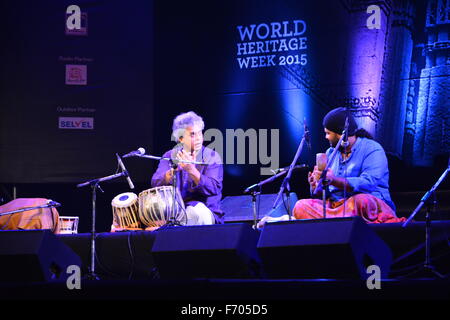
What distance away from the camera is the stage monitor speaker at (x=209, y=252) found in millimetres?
3428

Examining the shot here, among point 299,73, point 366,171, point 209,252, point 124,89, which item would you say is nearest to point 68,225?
point 124,89

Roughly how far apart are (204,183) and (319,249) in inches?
98.0

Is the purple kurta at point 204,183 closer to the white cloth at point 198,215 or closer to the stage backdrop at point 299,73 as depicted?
the white cloth at point 198,215

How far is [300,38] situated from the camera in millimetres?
6578

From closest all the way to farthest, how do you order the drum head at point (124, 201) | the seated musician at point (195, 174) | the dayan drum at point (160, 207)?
the dayan drum at point (160, 207), the drum head at point (124, 201), the seated musician at point (195, 174)

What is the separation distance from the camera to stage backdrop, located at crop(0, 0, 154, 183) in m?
6.93

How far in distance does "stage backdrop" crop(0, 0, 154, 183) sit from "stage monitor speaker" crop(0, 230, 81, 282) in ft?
10.7

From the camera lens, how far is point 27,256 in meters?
3.54

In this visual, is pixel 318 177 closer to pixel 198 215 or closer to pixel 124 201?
pixel 198 215

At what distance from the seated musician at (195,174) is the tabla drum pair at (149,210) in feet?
0.55

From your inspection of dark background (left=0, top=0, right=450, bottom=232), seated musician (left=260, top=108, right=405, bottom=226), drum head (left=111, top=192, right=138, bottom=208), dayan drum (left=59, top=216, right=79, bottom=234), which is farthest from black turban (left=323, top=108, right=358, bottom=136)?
dayan drum (left=59, top=216, right=79, bottom=234)

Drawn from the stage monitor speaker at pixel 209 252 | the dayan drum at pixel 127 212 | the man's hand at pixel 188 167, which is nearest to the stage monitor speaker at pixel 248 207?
the man's hand at pixel 188 167
